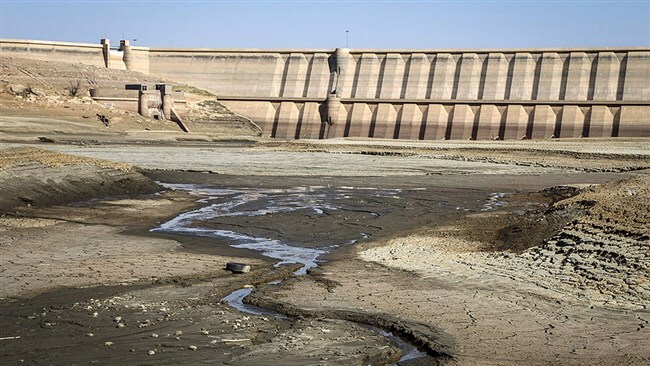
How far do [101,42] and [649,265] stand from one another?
7648 cm

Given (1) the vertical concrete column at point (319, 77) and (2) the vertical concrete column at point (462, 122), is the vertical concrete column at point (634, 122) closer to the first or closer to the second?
(2) the vertical concrete column at point (462, 122)

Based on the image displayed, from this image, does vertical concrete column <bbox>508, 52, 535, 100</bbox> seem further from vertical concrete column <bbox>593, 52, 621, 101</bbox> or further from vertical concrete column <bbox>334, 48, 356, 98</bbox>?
vertical concrete column <bbox>334, 48, 356, 98</bbox>

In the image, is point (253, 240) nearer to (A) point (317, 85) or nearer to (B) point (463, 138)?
(B) point (463, 138)

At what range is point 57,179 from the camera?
97.5ft

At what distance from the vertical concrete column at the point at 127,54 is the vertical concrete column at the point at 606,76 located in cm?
4124

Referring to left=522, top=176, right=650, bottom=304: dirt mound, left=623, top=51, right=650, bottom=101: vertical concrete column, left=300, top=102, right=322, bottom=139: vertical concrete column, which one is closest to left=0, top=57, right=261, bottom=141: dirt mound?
left=300, top=102, right=322, bottom=139: vertical concrete column

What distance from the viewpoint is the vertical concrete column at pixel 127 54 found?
293 ft

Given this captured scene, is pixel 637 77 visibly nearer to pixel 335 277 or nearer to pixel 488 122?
pixel 488 122

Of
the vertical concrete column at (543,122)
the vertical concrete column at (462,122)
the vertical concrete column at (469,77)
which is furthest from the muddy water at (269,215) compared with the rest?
the vertical concrete column at (469,77)

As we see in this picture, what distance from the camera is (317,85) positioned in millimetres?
91125

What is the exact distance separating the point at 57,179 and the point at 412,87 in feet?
199

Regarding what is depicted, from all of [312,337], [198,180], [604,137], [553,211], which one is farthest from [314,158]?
[312,337]

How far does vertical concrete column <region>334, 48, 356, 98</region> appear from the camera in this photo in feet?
294

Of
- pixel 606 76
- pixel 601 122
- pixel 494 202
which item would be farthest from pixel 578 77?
pixel 494 202
